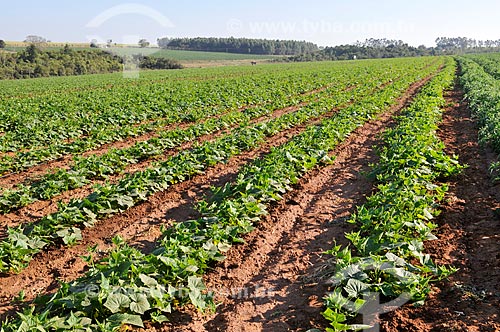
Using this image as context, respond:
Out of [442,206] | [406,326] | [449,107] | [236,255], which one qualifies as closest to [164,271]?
[236,255]

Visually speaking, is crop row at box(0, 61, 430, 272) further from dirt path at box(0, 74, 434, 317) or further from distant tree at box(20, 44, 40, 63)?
distant tree at box(20, 44, 40, 63)

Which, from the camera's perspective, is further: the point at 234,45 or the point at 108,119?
the point at 234,45

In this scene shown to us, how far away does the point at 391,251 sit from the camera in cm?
470

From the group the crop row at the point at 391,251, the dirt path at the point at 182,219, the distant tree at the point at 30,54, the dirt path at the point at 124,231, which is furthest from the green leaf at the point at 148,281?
the distant tree at the point at 30,54

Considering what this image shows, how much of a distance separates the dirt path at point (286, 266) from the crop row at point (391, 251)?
0.33 m

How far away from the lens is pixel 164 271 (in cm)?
443

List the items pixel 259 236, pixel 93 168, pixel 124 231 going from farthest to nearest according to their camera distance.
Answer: pixel 93 168 < pixel 124 231 < pixel 259 236

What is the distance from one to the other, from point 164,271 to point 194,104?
16.1 metres

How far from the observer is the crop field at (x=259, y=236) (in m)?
3.93

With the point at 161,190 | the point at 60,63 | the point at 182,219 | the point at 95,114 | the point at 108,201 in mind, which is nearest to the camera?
the point at 182,219

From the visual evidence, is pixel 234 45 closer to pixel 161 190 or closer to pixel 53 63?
pixel 53 63

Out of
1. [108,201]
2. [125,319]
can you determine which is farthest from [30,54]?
[125,319]

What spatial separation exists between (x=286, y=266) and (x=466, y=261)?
220 cm

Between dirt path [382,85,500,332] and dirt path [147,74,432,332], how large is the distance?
1001 millimetres
